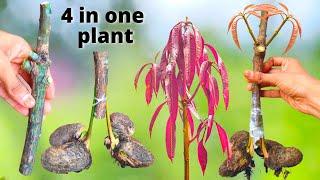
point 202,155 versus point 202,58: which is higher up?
point 202,58

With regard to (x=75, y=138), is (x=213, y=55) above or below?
above

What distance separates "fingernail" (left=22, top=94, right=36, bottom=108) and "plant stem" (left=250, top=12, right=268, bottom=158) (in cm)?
80

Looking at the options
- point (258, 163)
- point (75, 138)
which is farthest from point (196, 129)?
point (75, 138)

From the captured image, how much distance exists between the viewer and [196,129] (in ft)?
7.23

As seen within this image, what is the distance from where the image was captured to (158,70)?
2174mm

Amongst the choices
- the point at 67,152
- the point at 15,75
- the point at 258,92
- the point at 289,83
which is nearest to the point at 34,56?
the point at 15,75

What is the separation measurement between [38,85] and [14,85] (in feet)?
0.28

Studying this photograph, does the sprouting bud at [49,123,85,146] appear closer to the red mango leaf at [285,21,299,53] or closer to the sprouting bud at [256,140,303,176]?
the sprouting bud at [256,140,303,176]

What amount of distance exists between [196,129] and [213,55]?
0.28 meters

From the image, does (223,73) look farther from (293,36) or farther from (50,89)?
(50,89)

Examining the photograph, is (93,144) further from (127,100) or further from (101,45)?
(101,45)

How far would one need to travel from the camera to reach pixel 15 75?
6.97ft

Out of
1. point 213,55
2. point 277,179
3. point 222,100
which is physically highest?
point 213,55

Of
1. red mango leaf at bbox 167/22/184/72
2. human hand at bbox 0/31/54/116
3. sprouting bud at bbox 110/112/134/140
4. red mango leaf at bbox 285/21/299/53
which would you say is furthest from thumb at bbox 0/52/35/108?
red mango leaf at bbox 285/21/299/53
